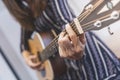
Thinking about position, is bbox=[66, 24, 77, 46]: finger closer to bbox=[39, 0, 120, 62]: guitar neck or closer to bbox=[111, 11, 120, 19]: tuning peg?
bbox=[39, 0, 120, 62]: guitar neck

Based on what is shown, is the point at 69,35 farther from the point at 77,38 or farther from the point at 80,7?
the point at 80,7

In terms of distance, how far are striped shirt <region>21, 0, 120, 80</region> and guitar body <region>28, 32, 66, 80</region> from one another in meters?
0.03

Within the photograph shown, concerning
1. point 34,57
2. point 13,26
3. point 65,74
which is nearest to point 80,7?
point 65,74

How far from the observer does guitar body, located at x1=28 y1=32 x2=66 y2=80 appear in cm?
104

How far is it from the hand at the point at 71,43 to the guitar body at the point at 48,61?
0.20m

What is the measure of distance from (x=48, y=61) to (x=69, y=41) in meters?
0.32

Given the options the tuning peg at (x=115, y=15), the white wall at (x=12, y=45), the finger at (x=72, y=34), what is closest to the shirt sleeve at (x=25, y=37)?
the white wall at (x=12, y=45)

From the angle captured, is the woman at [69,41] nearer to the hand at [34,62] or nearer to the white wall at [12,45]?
the hand at [34,62]

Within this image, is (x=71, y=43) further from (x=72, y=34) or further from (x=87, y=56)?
(x=87, y=56)

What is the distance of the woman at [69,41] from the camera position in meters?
0.81

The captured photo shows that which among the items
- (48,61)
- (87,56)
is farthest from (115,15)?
(48,61)

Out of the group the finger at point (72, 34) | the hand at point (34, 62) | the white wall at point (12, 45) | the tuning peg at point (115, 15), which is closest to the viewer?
the tuning peg at point (115, 15)

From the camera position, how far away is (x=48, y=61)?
3.56ft

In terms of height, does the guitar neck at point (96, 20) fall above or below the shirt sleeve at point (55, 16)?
below
